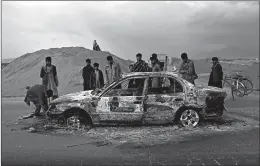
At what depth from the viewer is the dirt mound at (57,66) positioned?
20.8m

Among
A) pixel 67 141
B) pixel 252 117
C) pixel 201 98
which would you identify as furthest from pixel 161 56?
pixel 67 141

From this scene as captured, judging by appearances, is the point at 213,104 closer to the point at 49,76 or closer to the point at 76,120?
the point at 76,120

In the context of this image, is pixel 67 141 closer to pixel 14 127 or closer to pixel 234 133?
pixel 14 127

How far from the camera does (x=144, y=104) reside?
7.33m

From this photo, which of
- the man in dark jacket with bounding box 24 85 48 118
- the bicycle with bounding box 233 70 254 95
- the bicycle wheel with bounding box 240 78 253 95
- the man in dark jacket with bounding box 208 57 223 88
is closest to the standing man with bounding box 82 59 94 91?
the man in dark jacket with bounding box 24 85 48 118

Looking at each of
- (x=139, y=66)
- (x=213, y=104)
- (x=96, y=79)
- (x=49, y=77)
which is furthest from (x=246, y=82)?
(x=49, y=77)

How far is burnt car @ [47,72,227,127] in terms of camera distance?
734 centimetres

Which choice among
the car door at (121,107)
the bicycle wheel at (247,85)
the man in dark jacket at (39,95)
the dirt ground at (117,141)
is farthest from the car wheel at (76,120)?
the bicycle wheel at (247,85)

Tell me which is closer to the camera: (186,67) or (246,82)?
(186,67)

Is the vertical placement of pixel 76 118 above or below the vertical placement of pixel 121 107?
below

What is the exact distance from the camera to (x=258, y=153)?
5.54m

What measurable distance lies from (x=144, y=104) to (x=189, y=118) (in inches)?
44.5

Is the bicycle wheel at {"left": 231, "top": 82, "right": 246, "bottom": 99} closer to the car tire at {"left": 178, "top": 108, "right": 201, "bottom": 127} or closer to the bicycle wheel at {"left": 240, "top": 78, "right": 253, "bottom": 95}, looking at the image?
the bicycle wheel at {"left": 240, "top": 78, "right": 253, "bottom": 95}

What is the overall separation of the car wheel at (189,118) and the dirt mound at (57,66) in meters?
12.1
